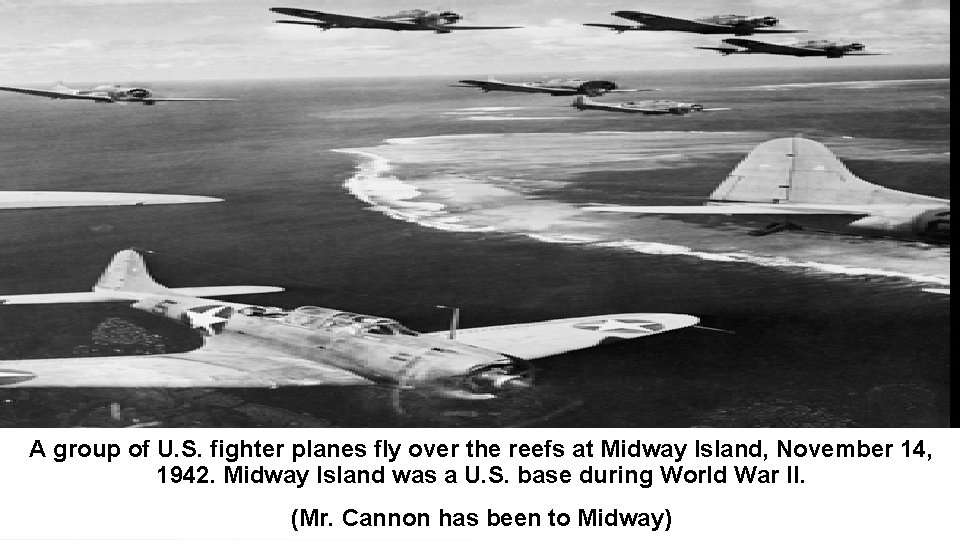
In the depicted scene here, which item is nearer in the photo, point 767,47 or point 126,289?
point 126,289

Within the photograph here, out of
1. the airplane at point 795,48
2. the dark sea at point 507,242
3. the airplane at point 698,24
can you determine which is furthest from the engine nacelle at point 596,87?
the airplane at point 795,48

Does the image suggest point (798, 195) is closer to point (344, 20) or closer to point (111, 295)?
point (344, 20)

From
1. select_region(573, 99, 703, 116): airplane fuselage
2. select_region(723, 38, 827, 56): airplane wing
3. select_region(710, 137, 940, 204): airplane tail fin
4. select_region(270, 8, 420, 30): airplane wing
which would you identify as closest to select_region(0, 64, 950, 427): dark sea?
select_region(573, 99, 703, 116): airplane fuselage

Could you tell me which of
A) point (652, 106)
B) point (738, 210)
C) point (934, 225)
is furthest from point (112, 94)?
point (934, 225)

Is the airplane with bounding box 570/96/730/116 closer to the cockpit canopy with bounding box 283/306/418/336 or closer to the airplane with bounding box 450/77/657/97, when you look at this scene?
the airplane with bounding box 450/77/657/97

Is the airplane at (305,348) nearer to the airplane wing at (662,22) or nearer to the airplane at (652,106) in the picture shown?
the airplane at (652,106)
